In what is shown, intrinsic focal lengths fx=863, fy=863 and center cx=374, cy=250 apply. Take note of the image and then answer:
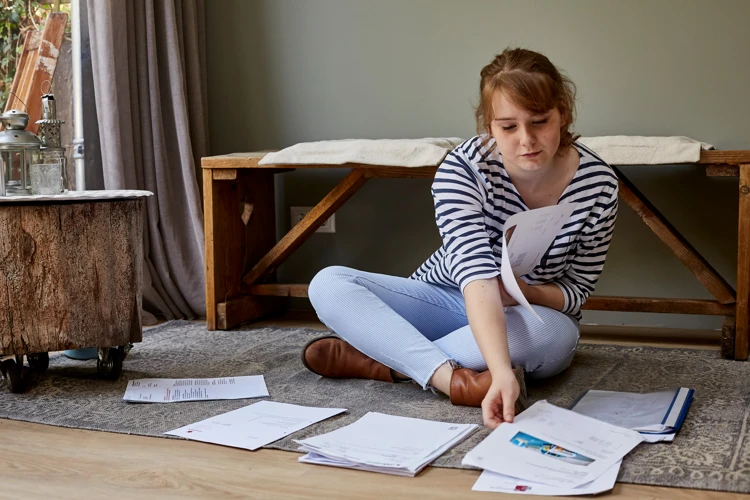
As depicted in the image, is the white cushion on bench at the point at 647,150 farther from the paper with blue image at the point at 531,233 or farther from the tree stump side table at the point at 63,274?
the tree stump side table at the point at 63,274

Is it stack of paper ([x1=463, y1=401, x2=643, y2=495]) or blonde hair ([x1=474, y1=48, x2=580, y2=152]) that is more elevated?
blonde hair ([x1=474, y1=48, x2=580, y2=152])

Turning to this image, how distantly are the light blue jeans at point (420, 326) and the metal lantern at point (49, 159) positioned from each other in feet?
2.10

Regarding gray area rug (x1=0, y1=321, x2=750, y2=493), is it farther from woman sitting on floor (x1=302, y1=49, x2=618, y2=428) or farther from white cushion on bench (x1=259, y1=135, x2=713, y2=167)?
white cushion on bench (x1=259, y1=135, x2=713, y2=167)

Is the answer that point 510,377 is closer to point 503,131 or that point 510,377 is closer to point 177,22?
point 503,131

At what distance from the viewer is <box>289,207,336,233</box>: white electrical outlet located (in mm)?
2973

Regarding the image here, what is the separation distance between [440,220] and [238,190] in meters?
1.22

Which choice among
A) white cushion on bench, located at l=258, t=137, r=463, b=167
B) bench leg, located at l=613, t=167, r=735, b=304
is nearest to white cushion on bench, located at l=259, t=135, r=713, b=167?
white cushion on bench, located at l=258, t=137, r=463, b=167

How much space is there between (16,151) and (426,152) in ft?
3.30

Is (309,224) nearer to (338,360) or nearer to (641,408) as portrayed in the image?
(338,360)

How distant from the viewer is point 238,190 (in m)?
2.76

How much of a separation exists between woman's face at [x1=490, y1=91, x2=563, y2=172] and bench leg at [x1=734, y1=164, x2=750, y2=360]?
0.80 metres

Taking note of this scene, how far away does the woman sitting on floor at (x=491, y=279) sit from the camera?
1.53m

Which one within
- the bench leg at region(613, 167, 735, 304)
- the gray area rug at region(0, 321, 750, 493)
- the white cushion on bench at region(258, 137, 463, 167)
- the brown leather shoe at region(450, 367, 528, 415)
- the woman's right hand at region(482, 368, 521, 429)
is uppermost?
the white cushion on bench at region(258, 137, 463, 167)

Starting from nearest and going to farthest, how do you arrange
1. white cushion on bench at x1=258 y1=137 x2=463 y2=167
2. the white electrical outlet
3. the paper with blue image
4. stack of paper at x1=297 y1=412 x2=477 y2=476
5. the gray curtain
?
stack of paper at x1=297 y1=412 x2=477 y2=476
the paper with blue image
white cushion on bench at x1=258 y1=137 x2=463 y2=167
the gray curtain
the white electrical outlet
